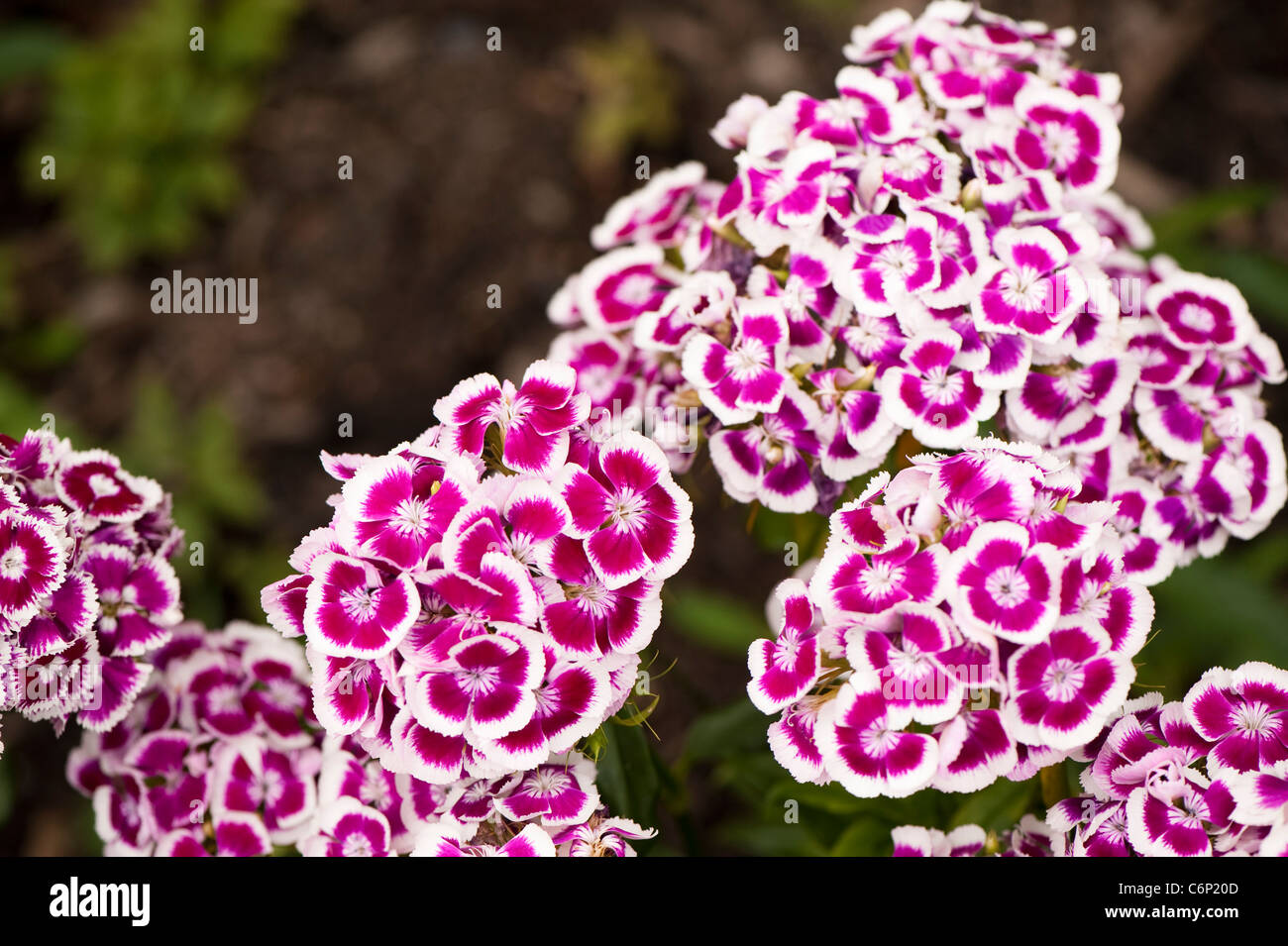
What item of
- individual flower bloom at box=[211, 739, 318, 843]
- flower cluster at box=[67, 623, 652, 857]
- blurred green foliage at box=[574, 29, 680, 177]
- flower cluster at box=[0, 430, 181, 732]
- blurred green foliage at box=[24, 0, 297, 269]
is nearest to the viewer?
flower cluster at box=[0, 430, 181, 732]

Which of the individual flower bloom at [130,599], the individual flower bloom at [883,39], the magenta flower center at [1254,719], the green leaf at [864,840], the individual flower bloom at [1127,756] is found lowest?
the green leaf at [864,840]

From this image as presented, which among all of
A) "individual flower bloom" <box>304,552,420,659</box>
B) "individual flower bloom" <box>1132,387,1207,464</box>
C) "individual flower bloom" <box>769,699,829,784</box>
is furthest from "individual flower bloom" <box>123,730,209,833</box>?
"individual flower bloom" <box>1132,387,1207,464</box>

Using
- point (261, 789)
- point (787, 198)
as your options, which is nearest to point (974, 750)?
point (787, 198)

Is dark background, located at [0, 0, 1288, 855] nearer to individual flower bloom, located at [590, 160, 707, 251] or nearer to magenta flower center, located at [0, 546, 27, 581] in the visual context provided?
individual flower bloom, located at [590, 160, 707, 251]

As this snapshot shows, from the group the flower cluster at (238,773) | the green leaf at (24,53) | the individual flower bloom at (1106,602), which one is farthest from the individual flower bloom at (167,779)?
the green leaf at (24,53)

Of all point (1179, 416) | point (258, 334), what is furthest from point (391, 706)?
point (258, 334)

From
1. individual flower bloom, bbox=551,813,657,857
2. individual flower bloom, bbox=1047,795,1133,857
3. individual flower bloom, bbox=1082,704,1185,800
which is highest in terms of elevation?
individual flower bloom, bbox=1082,704,1185,800

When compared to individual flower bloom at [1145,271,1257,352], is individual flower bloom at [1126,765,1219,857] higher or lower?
lower

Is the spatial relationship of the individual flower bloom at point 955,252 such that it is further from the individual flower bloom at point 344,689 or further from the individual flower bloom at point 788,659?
the individual flower bloom at point 344,689
